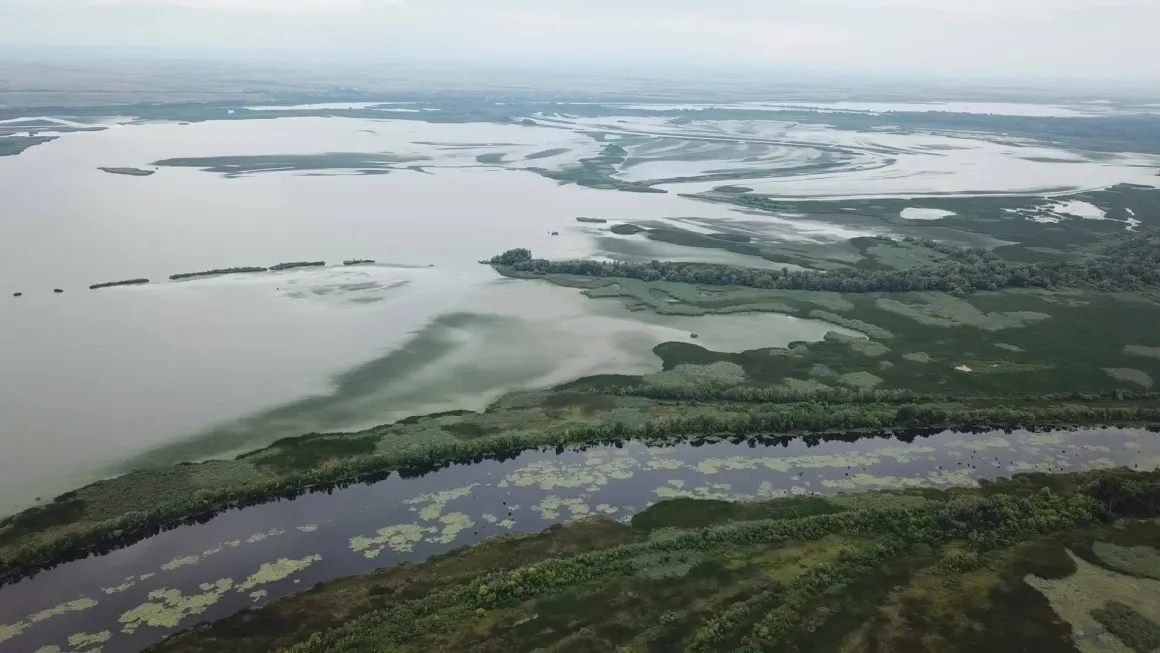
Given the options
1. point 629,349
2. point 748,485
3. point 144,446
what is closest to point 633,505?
point 748,485

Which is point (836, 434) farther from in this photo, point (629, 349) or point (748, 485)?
point (629, 349)

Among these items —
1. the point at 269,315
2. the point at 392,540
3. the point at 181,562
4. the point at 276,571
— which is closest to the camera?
the point at 276,571

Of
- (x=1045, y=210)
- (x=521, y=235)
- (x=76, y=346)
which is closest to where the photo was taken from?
(x=76, y=346)

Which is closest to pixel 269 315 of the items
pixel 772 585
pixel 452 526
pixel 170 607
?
pixel 452 526

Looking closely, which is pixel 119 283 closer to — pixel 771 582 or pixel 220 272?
pixel 220 272

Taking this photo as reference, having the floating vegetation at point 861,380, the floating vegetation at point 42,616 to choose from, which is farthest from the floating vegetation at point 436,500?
the floating vegetation at point 861,380
